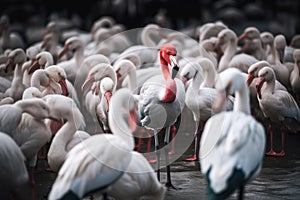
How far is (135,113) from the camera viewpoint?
7.24 metres

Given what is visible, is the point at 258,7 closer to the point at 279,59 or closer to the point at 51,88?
the point at 279,59

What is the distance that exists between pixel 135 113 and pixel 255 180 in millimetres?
1512

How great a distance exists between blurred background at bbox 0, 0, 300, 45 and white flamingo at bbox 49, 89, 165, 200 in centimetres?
1513

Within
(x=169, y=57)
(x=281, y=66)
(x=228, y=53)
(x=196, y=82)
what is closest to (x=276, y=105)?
(x=196, y=82)

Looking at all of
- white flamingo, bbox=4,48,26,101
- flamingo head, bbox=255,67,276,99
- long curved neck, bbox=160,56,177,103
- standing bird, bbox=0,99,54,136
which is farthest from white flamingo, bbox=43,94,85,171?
flamingo head, bbox=255,67,276,99

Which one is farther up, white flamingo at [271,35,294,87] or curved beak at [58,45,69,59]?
white flamingo at [271,35,294,87]

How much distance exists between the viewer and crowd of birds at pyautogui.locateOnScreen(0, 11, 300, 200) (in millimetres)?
5465

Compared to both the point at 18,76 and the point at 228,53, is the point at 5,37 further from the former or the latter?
the point at 18,76

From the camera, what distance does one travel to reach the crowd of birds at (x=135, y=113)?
546 centimetres

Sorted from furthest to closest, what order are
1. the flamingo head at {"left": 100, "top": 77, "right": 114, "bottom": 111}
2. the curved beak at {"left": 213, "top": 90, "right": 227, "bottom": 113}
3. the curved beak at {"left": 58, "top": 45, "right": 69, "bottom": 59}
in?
the curved beak at {"left": 58, "top": 45, "right": 69, "bottom": 59}
the flamingo head at {"left": 100, "top": 77, "right": 114, "bottom": 111}
the curved beak at {"left": 213, "top": 90, "right": 227, "bottom": 113}

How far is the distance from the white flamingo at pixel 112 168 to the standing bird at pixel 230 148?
2.19ft

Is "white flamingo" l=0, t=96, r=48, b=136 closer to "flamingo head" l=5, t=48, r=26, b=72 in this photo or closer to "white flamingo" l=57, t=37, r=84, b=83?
"flamingo head" l=5, t=48, r=26, b=72

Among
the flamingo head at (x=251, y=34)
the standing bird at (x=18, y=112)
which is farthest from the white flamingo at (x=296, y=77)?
the standing bird at (x=18, y=112)

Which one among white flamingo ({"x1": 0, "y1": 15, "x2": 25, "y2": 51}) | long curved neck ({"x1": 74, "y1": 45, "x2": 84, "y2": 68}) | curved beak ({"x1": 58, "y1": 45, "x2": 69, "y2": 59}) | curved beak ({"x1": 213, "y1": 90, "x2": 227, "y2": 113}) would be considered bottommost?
white flamingo ({"x1": 0, "y1": 15, "x2": 25, "y2": 51})
